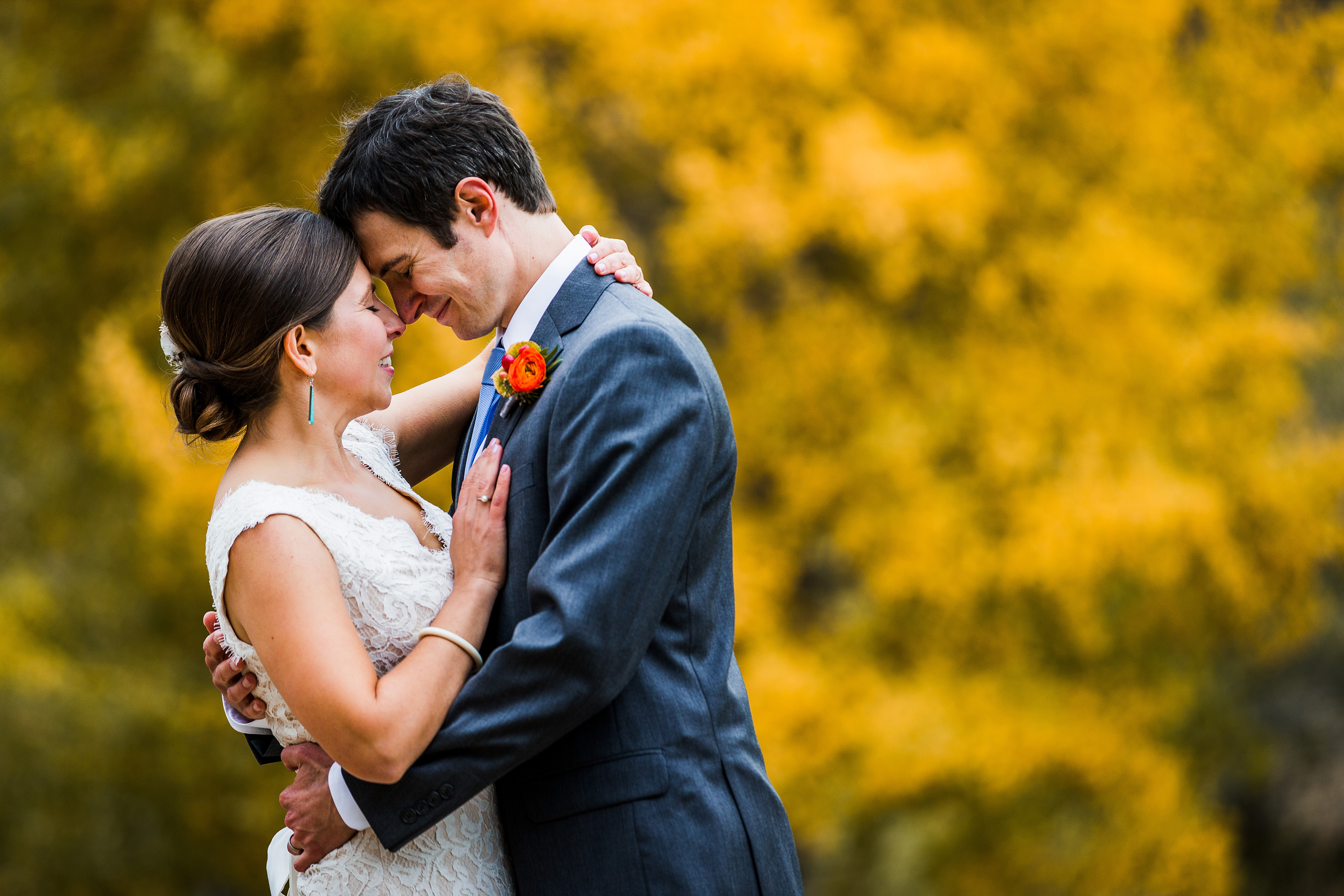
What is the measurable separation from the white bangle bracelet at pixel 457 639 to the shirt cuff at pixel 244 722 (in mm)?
454

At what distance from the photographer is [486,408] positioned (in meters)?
2.31

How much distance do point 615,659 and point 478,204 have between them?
35.0 inches

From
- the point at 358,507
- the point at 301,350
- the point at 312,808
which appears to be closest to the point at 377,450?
the point at 358,507

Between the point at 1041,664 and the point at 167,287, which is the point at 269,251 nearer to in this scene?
the point at 167,287

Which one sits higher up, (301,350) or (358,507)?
(301,350)

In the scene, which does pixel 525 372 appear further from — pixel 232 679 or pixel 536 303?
pixel 232 679

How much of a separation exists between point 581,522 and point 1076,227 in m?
Answer: 4.96

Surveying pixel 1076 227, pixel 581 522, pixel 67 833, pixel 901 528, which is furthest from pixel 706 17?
pixel 67 833

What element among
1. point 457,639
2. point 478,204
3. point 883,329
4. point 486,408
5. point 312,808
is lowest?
point 883,329

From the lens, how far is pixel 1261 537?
19.4 feet

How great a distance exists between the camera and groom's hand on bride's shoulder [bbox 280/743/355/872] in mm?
2033

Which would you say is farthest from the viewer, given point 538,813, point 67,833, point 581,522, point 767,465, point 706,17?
point 67,833

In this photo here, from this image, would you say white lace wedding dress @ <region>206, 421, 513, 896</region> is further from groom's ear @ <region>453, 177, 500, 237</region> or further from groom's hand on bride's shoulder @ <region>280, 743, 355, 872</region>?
groom's ear @ <region>453, 177, 500, 237</region>

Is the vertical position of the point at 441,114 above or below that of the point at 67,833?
above
